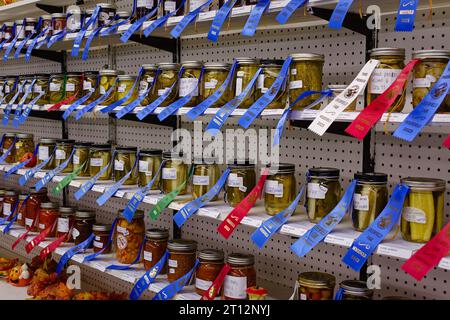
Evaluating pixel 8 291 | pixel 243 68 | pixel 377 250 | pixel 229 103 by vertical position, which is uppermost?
pixel 243 68

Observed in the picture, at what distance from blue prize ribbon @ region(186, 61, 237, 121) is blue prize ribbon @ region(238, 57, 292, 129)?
0.22 m

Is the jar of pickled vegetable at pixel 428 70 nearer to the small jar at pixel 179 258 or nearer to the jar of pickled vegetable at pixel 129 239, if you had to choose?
the small jar at pixel 179 258

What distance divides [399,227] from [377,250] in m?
0.23

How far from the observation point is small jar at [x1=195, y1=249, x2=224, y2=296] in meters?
2.17

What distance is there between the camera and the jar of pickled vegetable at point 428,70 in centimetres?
151

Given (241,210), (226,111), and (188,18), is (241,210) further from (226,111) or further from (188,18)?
(188,18)

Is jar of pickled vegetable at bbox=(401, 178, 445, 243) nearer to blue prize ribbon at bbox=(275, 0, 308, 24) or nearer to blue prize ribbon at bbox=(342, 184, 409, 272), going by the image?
blue prize ribbon at bbox=(342, 184, 409, 272)

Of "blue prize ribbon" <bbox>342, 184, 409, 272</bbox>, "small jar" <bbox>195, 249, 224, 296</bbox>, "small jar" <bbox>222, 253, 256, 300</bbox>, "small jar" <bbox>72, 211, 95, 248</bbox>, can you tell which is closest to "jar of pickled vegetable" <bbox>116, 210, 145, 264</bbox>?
"small jar" <bbox>72, 211, 95, 248</bbox>

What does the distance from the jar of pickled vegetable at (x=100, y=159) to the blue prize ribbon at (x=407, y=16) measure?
1648 mm

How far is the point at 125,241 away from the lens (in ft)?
8.39

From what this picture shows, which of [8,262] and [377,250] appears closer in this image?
[377,250]

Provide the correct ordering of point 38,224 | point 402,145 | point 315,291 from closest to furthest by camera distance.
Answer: point 315,291 < point 402,145 < point 38,224
